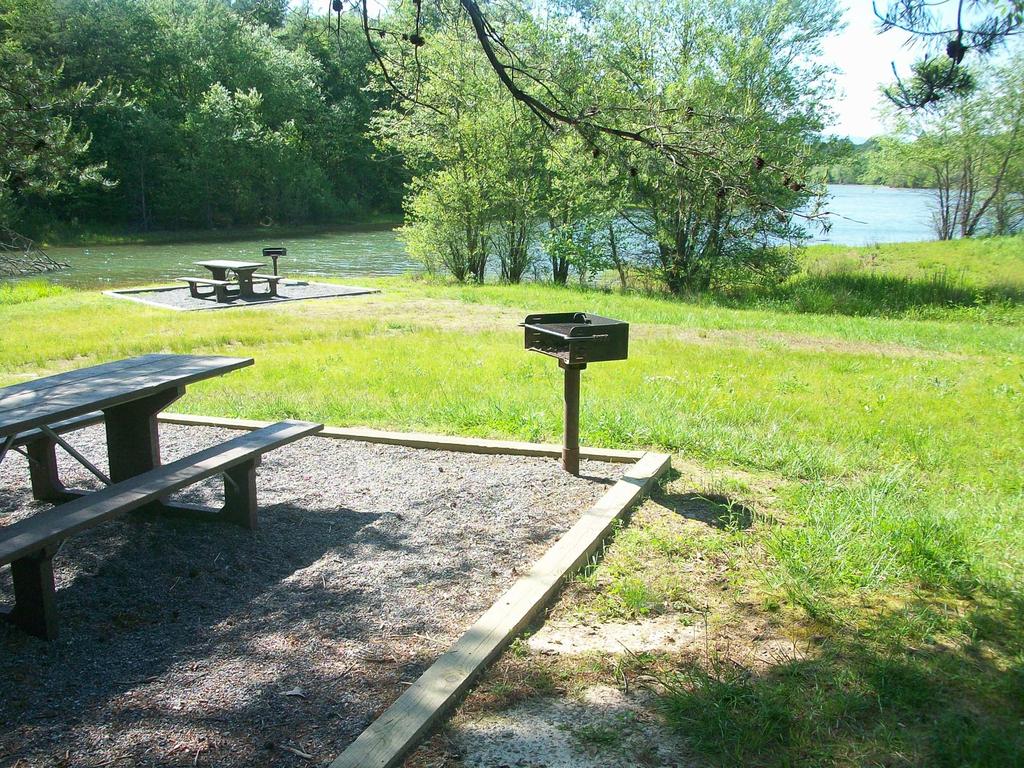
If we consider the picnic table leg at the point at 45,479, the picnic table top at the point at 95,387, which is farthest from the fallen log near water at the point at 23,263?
the picnic table top at the point at 95,387

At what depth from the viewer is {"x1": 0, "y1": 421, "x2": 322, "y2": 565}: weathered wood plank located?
2.82 metres

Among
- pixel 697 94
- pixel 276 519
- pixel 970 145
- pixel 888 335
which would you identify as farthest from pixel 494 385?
pixel 970 145

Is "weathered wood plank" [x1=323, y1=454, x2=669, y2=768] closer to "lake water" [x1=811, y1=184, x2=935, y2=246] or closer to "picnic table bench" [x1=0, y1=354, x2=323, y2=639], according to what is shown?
"picnic table bench" [x1=0, y1=354, x2=323, y2=639]

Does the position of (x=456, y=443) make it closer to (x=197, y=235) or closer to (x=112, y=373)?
(x=112, y=373)

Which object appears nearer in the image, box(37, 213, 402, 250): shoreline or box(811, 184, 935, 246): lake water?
box(811, 184, 935, 246): lake water

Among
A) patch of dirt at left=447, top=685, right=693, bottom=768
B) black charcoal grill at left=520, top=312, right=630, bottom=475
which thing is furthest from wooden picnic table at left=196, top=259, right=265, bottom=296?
patch of dirt at left=447, top=685, right=693, bottom=768

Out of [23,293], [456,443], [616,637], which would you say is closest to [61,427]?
[456,443]

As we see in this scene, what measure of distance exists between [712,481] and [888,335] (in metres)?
9.02

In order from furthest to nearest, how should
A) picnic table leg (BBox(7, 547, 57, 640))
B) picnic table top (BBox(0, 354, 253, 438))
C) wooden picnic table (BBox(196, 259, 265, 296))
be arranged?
wooden picnic table (BBox(196, 259, 265, 296))
picnic table top (BBox(0, 354, 253, 438))
picnic table leg (BBox(7, 547, 57, 640))

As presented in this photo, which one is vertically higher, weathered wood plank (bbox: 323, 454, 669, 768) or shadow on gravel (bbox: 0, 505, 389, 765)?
weathered wood plank (bbox: 323, 454, 669, 768)

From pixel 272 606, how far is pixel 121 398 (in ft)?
3.86

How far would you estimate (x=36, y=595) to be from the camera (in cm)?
297

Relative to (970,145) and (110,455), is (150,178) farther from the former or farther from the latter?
(110,455)

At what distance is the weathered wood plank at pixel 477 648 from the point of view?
7.66ft
